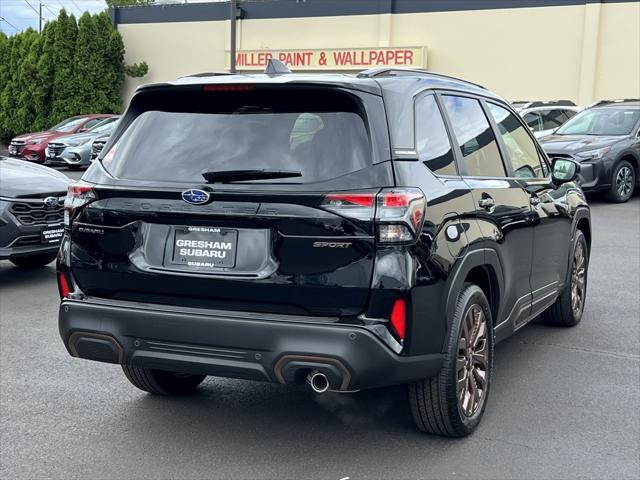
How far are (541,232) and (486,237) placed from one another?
1104 millimetres

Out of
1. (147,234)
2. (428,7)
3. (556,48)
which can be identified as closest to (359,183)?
(147,234)

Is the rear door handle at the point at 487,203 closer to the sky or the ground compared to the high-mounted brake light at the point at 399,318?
closer to the sky

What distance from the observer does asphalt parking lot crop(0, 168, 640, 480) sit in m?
4.06

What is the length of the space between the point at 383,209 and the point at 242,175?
2.24 ft

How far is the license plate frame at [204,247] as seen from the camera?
3.87m

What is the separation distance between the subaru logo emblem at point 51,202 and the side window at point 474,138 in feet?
16.1

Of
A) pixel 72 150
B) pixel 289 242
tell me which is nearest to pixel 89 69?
pixel 72 150

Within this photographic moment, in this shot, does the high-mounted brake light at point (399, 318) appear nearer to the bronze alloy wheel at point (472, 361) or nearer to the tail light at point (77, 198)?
the bronze alloy wheel at point (472, 361)

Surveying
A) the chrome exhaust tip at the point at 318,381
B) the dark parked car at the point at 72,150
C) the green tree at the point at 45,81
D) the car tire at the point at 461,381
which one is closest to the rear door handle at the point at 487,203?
the car tire at the point at 461,381

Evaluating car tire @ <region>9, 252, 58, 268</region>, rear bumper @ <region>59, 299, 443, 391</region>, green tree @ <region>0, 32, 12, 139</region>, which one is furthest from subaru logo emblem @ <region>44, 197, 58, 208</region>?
green tree @ <region>0, 32, 12, 139</region>

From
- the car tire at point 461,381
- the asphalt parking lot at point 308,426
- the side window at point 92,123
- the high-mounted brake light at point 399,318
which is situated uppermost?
the high-mounted brake light at point 399,318

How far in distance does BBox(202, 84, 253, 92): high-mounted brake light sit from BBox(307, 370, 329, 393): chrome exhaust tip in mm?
1365

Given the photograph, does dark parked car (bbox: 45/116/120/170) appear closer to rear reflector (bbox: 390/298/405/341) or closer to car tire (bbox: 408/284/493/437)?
car tire (bbox: 408/284/493/437)

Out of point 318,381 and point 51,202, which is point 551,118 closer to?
point 51,202
